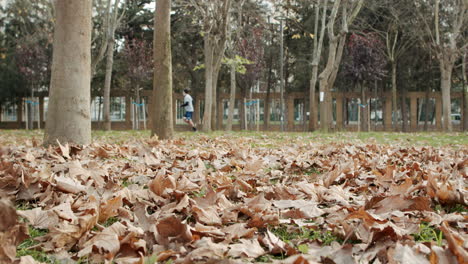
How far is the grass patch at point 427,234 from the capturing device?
1986 mm

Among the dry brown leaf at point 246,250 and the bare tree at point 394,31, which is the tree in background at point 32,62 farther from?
the dry brown leaf at point 246,250

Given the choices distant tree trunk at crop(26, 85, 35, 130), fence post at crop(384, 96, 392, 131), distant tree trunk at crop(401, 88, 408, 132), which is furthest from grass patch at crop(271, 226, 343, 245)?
distant tree trunk at crop(26, 85, 35, 130)

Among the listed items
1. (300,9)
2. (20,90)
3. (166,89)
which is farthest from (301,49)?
(166,89)

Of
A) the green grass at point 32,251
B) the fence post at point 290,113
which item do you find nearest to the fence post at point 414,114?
the fence post at point 290,113

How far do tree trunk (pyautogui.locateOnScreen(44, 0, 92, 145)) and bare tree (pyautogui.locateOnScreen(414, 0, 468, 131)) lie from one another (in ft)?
71.6

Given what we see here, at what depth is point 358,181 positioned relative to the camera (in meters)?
3.57

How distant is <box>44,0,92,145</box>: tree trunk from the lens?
6.61 metres

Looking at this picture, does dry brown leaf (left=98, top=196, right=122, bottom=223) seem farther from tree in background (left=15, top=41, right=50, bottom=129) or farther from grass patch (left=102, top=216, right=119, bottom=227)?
tree in background (left=15, top=41, right=50, bottom=129)

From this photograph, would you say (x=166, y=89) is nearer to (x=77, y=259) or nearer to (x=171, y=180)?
(x=171, y=180)

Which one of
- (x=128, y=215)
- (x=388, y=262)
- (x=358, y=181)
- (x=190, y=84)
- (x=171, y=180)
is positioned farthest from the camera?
(x=190, y=84)

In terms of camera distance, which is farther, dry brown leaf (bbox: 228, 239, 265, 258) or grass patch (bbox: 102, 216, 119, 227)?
grass patch (bbox: 102, 216, 119, 227)

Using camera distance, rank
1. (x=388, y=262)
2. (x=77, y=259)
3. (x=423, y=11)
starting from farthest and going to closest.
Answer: (x=423, y=11)
(x=77, y=259)
(x=388, y=262)

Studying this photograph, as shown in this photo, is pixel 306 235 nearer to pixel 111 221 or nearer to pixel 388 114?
pixel 111 221

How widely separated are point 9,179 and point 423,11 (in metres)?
30.0
